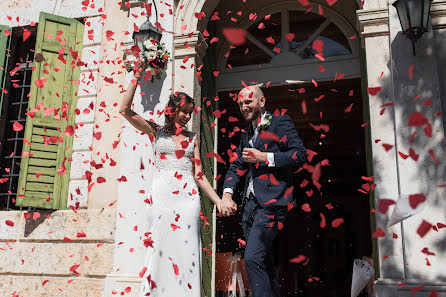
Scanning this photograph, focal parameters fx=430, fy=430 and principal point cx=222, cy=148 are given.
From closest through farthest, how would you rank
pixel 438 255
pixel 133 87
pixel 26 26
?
pixel 133 87 < pixel 438 255 < pixel 26 26

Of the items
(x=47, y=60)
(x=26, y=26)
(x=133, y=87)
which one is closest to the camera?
(x=133, y=87)

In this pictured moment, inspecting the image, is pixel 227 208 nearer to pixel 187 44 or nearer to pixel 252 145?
pixel 252 145

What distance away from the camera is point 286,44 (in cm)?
617

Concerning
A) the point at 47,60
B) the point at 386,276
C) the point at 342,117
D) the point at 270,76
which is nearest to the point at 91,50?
the point at 47,60

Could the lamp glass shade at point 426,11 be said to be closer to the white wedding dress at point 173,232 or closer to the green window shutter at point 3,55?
the white wedding dress at point 173,232

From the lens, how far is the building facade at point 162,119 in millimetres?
4281

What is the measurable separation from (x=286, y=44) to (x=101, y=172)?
3136 mm

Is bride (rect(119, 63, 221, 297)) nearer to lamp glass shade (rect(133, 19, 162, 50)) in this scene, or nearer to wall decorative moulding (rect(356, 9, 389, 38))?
lamp glass shade (rect(133, 19, 162, 50))

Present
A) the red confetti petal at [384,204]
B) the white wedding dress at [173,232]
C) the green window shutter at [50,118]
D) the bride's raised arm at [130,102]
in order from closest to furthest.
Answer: the white wedding dress at [173,232]
the bride's raised arm at [130,102]
the red confetti petal at [384,204]
the green window shutter at [50,118]

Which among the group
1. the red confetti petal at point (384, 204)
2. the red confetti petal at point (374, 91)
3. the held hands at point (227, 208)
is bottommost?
the held hands at point (227, 208)

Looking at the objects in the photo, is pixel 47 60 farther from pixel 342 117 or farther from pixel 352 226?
pixel 352 226

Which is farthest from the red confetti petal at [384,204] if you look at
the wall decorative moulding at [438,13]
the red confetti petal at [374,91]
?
the wall decorative moulding at [438,13]

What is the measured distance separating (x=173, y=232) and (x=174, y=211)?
17 centimetres

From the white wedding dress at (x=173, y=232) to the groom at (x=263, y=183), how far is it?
38 cm
